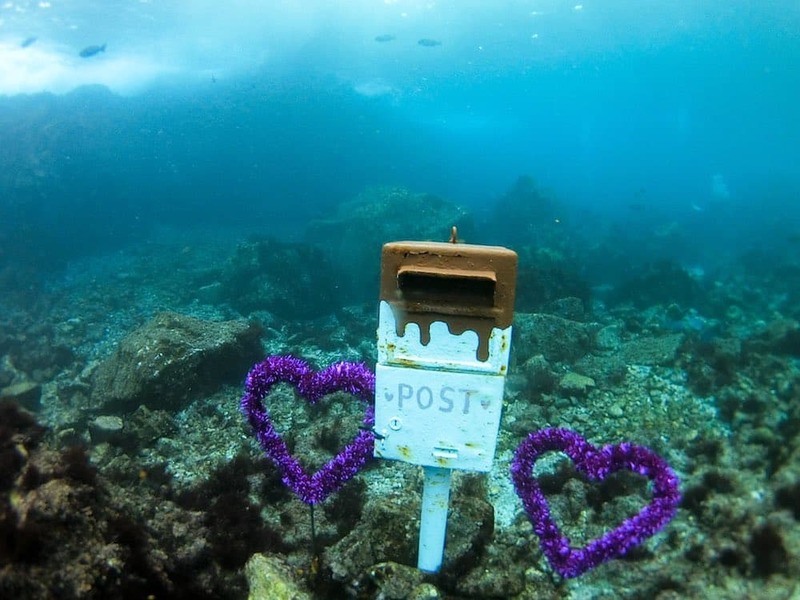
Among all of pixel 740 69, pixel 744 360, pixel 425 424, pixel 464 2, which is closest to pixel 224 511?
pixel 425 424

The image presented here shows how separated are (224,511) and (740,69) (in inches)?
4305

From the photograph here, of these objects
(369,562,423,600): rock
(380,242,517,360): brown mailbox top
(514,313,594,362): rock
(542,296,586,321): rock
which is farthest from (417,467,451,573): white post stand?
(542,296,586,321): rock

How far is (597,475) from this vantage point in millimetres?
4223

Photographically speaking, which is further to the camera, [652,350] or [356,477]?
[652,350]

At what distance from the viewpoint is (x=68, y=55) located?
3569cm

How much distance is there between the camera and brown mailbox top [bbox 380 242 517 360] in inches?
110

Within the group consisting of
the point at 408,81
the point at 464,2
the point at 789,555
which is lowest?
the point at 789,555

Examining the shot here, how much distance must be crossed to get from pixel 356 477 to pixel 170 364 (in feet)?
14.6

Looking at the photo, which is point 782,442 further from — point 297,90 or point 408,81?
point 408,81

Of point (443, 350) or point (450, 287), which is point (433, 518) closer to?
point (443, 350)

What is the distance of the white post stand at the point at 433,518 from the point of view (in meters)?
3.50

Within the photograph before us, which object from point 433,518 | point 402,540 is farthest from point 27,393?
point 433,518

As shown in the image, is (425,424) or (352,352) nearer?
(425,424)

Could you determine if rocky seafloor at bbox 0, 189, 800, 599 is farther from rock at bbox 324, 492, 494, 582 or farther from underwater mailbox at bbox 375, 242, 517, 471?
underwater mailbox at bbox 375, 242, 517, 471
